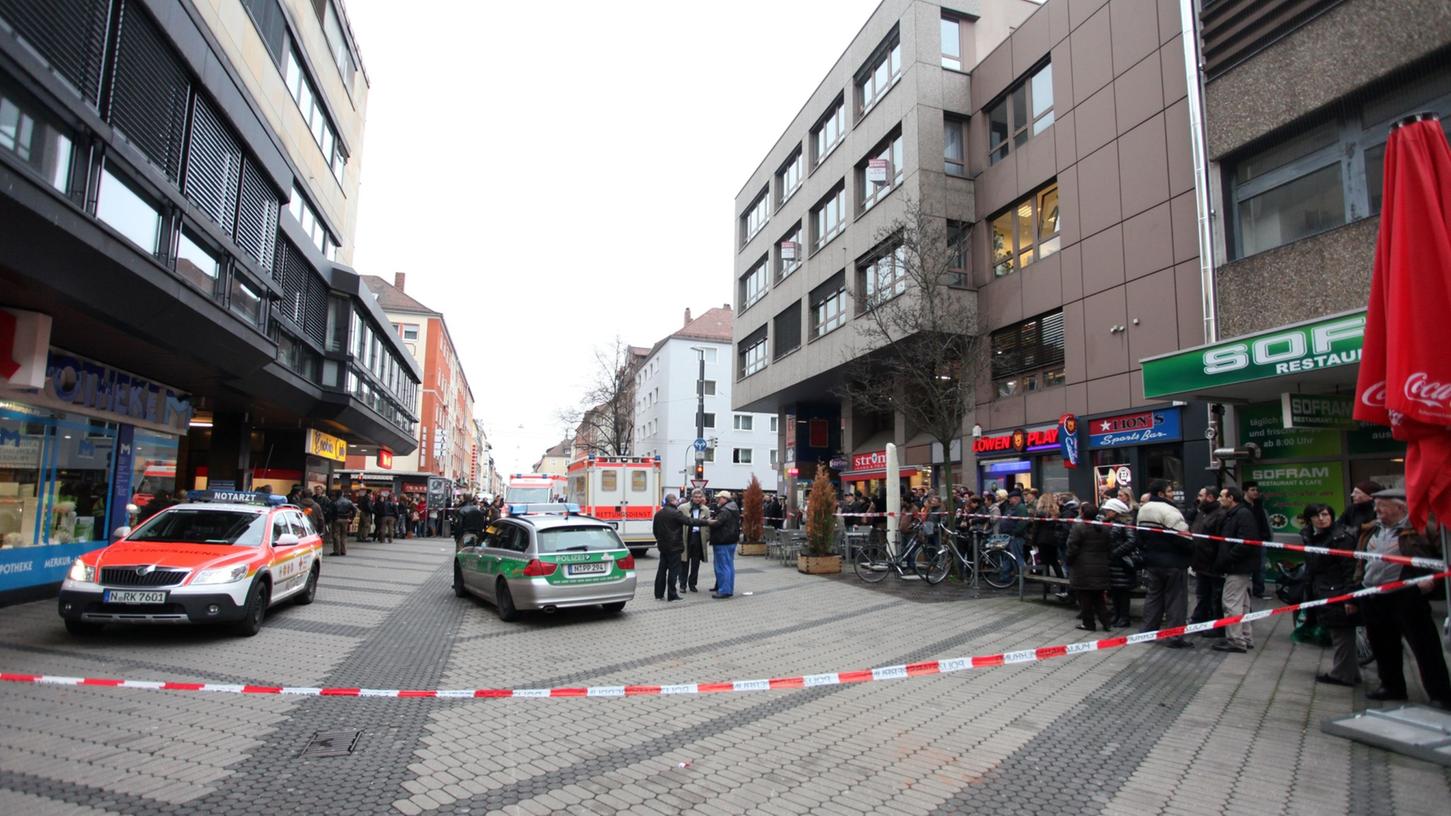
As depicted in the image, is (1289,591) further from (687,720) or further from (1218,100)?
(1218,100)

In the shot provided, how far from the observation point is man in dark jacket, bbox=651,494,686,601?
12391 millimetres

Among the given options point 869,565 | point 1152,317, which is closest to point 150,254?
point 869,565

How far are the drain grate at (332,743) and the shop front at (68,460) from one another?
7936mm

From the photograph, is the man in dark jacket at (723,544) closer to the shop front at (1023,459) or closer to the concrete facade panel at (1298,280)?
the shop front at (1023,459)

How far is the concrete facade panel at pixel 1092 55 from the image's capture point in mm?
17969

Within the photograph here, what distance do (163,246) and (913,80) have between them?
65.3 feet

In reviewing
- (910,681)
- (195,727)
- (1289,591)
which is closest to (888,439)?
(1289,591)

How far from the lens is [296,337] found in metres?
17.3

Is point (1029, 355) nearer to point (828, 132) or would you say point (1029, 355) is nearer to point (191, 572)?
point (828, 132)

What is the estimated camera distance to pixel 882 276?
72.3ft

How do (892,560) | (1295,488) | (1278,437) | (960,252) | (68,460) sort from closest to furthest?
(68,460) < (1295,488) < (1278,437) < (892,560) < (960,252)

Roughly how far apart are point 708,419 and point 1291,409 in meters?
51.1

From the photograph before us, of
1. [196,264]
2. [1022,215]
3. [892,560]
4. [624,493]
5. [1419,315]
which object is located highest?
[1022,215]

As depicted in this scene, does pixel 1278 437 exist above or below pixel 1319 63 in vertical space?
below
